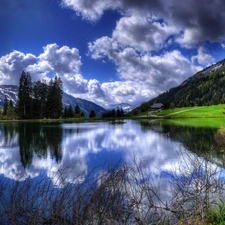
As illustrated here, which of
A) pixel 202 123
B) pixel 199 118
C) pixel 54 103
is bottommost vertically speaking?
pixel 202 123

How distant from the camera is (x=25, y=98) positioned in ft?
344

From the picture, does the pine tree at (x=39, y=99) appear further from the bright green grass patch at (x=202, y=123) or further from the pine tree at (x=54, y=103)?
the bright green grass patch at (x=202, y=123)

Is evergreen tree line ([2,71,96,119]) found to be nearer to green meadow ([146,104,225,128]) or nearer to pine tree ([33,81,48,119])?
pine tree ([33,81,48,119])

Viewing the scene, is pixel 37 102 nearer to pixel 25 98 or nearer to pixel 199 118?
pixel 25 98

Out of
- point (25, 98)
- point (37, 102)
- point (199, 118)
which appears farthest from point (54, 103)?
point (199, 118)

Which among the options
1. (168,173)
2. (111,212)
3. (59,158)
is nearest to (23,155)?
(59,158)

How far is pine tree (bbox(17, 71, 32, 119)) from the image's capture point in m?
103

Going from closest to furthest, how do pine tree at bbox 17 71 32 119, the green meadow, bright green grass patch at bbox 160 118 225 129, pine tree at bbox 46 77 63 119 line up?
bright green grass patch at bbox 160 118 225 129
the green meadow
pine tree at bbox 17 71 32 119
pine tree at bbox 46 77 63 119

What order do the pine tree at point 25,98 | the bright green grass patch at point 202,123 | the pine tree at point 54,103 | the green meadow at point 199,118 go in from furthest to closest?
the pine tree at point 54,103 < the pine tree at point 25,98 < the green meadow at point 199,118 < the bright green grass patch at point 202,123

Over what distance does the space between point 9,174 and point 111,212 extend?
11.2 meters

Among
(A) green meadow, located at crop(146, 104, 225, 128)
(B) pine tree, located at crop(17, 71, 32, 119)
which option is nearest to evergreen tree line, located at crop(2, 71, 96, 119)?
(B) pine tree, located at crop(17, 71, 32, 119)

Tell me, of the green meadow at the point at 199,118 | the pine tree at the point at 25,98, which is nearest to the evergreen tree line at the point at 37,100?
the pine tree at the point at 25,98

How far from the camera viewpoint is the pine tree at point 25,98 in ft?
339

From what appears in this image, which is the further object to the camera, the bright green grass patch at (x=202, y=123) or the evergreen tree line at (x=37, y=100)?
the evergreen tree line at (x=37, y=100)
